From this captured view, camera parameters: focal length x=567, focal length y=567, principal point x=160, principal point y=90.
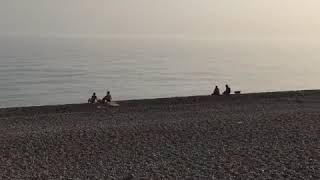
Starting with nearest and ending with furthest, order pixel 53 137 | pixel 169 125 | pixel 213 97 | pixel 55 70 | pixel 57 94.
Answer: pixel 53 137, pixel 169 125, pixel 213 97, pixel 57 94, pixel 55 70

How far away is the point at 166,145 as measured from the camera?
16.3 meters

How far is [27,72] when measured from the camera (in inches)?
3415

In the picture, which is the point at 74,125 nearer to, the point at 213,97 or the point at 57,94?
the point at 213,97

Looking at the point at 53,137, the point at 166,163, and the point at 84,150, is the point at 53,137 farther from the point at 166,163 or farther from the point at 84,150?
the point at 166,163

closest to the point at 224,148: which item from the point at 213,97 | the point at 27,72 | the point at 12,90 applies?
the point at 213,97

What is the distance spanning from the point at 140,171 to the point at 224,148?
3.25m

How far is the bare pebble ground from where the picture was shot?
1308 cm

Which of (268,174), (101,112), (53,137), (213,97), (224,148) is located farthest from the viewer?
(213,97)

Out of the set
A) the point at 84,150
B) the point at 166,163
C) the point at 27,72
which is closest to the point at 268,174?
the point at 166,163

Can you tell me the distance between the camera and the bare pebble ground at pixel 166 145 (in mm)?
13078

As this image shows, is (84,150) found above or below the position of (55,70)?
below

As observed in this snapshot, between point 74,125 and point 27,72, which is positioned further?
point 27,72

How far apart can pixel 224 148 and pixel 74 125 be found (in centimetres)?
747

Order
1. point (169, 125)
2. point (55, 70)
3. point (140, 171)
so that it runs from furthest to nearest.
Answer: point (55, 70) < point (169, 125) < point (140, 171)
